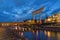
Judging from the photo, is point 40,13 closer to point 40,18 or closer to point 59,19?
point 40,18

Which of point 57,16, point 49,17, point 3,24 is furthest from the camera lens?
point 49,17

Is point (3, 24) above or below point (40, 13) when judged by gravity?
below

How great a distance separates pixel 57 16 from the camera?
13050cm

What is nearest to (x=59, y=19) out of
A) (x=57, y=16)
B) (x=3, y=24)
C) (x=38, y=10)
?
(x=57, y=16)

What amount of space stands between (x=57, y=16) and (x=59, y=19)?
8980 millimetres

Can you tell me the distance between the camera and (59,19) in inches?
4798

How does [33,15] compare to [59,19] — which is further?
[33,15]

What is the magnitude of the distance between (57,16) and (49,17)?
435 inches

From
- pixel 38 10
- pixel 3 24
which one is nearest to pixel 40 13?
pixel 38 10

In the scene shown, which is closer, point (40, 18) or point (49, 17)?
point (40, 18)

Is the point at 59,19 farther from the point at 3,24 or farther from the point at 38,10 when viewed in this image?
the point at 3,24

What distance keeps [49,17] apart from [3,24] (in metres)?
43.0

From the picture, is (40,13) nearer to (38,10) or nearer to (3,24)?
(38,10)

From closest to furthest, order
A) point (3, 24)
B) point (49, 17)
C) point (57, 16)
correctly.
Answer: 1. point (3, 24)
2. point (57, 16)
3. point (49, 17)
